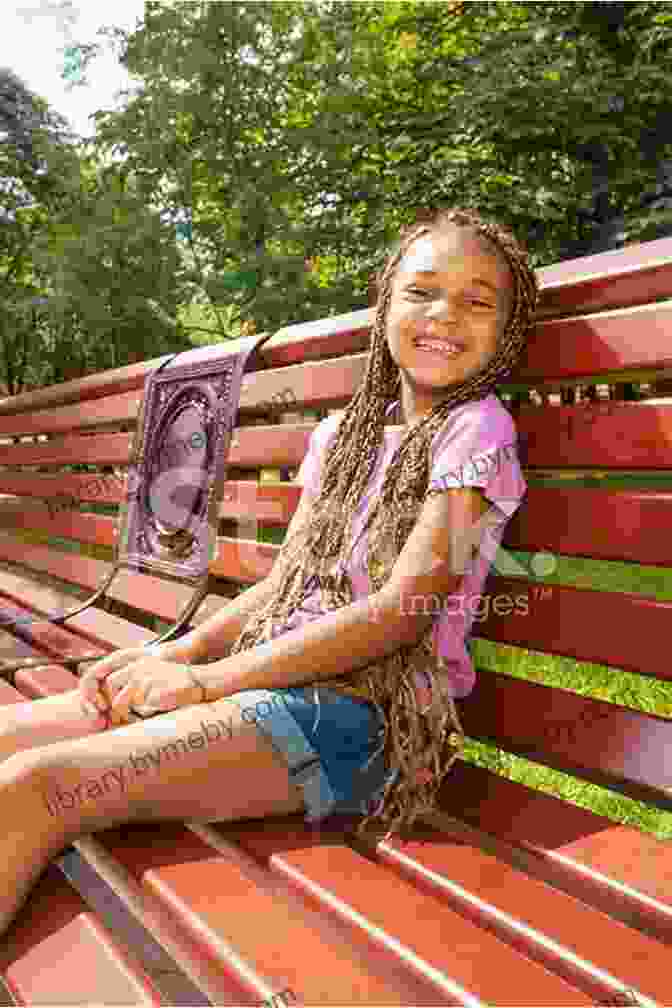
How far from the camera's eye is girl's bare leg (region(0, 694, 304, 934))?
150 cm

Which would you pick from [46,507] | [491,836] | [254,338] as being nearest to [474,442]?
[491,836]

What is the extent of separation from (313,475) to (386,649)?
23.8 inches

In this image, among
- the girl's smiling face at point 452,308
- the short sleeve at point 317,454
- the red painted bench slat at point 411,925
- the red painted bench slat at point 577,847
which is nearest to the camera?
the red painted bench slat at point 411,925

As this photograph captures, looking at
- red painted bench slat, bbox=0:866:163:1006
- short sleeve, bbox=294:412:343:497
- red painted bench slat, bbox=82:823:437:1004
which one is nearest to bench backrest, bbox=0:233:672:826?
short sleeve, bbox=294:412:343:497

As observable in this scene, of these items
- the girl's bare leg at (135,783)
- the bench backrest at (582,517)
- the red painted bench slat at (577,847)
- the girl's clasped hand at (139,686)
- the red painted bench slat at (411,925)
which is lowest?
the red painted bench slat at (411,925)

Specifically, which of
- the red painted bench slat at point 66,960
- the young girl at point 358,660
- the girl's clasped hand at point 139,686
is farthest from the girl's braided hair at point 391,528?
the red painted bench slat at point 66,960

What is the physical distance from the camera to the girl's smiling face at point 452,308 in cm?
191

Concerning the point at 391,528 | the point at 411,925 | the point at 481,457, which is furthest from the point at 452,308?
the point at 411,925

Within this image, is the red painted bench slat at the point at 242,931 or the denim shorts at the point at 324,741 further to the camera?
the denim shorts at the point at 324,741

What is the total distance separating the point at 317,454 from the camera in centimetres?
226

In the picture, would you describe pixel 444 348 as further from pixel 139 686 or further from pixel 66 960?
pixel 66 960

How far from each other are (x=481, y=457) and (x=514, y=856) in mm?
677

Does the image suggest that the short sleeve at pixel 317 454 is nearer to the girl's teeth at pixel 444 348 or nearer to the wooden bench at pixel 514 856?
the wooden bench at pixel 514 856

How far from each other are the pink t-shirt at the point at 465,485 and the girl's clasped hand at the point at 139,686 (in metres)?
0.30
